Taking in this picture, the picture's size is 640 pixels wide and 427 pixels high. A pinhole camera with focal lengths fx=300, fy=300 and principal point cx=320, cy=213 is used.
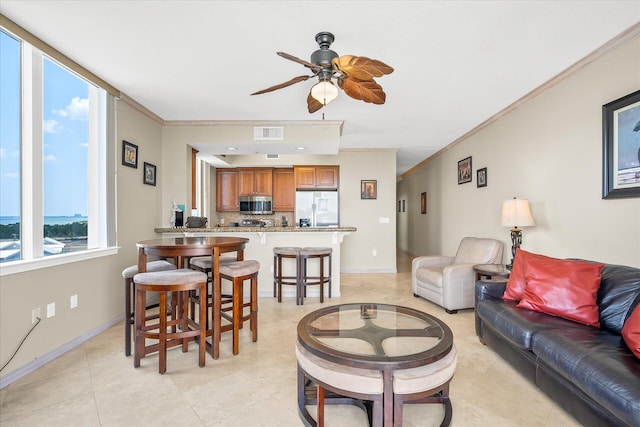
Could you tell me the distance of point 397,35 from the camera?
224 centimetres

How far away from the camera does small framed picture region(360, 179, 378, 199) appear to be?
241 inches

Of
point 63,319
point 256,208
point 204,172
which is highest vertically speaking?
point 204,172

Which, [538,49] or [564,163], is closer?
[538,49]

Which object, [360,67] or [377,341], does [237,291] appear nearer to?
[377,341]

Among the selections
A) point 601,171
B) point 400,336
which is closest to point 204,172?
point 400,336

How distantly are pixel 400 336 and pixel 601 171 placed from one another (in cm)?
221

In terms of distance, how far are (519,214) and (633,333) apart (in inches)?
69.2

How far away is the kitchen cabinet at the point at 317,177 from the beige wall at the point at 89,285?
9.09ft

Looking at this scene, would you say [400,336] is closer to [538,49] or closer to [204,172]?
[538,49]

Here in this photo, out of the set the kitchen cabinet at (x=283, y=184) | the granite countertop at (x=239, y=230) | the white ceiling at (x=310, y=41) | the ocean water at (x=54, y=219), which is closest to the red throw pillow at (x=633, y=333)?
the white ceiling at (x=310, y=41)

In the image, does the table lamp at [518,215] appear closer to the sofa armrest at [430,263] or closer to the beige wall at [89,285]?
the sofa armrest at [430,263]

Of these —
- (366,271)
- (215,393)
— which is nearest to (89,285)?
(215,393)

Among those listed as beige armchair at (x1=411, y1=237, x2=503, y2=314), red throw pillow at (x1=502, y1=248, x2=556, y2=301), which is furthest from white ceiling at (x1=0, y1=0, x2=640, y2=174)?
beige armchair at (x1=411, y1=237, x2=503, y2=314)

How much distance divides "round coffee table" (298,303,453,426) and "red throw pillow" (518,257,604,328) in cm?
86
